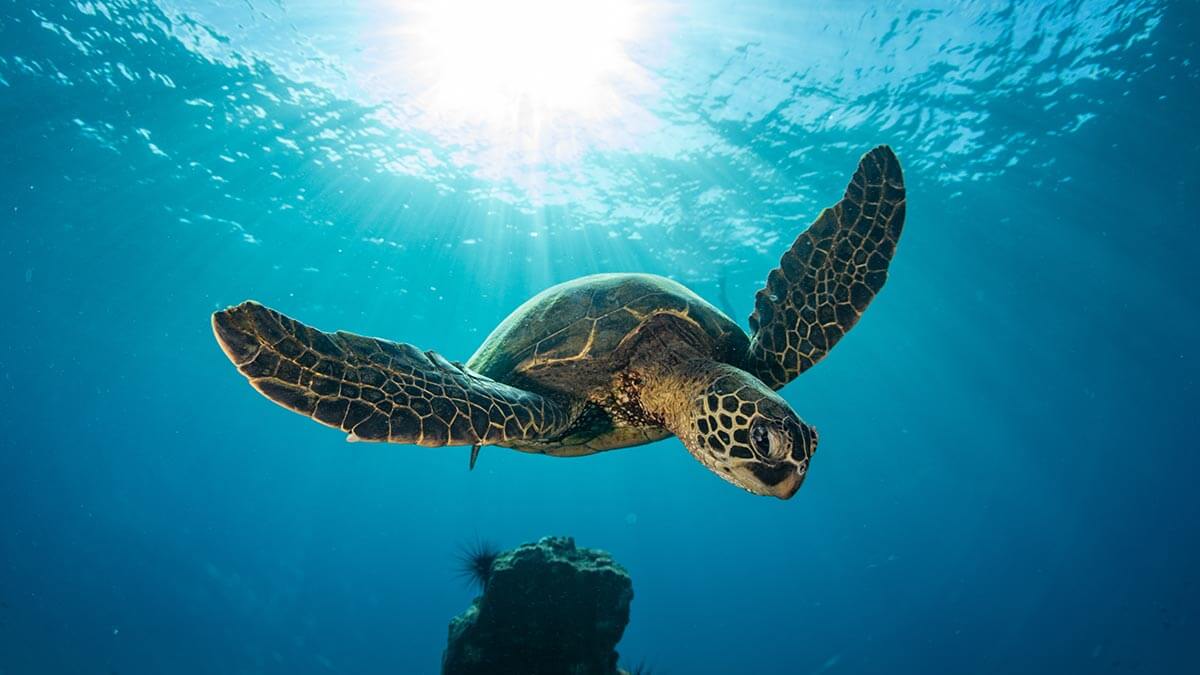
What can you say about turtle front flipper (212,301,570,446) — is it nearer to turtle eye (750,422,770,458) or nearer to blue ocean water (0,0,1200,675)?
turtle eye (750,422,770,458)

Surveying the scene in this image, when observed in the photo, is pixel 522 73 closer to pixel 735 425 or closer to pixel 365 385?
pixel 365 385

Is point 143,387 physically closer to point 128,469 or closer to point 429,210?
point 429,210

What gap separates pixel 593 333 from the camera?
4.26 metres

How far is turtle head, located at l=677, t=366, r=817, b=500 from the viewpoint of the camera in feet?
9.22

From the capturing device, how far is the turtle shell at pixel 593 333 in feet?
13.8

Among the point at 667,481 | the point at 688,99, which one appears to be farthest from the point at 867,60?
the point at 667,481

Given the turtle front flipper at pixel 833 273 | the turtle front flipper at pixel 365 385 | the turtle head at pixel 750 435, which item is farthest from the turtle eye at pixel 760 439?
the turtle front flipper at pixel 833 273

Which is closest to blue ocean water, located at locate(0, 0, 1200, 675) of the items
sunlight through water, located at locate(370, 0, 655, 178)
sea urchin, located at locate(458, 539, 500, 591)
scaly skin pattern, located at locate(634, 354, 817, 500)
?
sunlight through water, located at locate(370, 0, 655, 178)

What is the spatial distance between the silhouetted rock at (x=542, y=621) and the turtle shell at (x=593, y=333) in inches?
131

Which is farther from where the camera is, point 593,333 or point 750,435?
point 593,333

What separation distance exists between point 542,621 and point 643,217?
57.3 ft

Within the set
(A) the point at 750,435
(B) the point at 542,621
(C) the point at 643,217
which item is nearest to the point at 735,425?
(A) the point at 750,435

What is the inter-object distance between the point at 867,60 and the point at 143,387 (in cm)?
5894

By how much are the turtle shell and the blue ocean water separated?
10.9 metres
